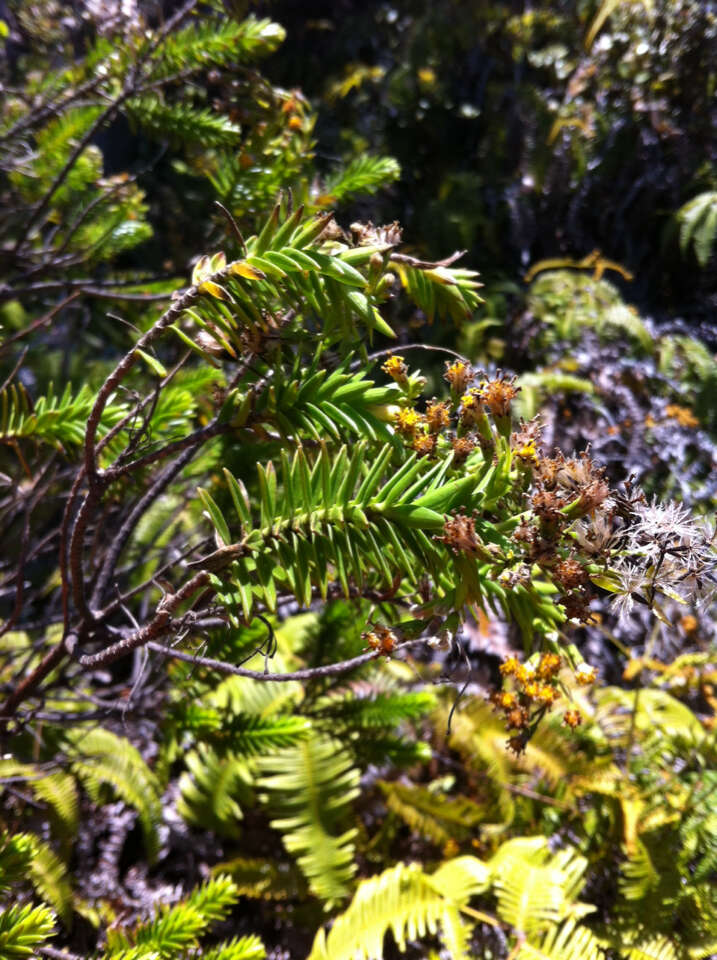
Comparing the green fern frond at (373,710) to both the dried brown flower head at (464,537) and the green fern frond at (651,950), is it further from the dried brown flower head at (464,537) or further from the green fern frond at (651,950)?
the dried brown flower head at (464,537)

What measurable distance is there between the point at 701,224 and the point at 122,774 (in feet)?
14.1

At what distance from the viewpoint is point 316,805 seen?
200 cm

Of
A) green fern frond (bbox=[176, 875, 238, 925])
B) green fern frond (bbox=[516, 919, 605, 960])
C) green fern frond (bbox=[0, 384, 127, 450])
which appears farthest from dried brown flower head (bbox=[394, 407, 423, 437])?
green fern frond (bbox=[516, 919, 605, 960])

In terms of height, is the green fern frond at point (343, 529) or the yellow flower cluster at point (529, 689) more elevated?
the green fern frond at point (343, 529)

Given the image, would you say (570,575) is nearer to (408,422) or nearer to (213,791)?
(408,422)

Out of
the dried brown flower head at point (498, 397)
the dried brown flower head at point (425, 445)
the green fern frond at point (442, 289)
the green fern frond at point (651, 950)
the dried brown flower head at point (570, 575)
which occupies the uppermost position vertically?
the green fern frond at point (442, 289)

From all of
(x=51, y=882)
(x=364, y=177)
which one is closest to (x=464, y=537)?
(x=364, y=177)

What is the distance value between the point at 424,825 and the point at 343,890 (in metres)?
0.39

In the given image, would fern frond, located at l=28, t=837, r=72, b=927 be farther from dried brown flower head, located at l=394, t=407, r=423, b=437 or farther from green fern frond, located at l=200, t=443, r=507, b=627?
dried brown flower head, located at l=394, t=407, r=423, b=437

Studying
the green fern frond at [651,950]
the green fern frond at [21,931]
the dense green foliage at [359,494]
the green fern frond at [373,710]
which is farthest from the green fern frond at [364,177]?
the green fern frond at [651,950]

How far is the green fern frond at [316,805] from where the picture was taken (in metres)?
1.92

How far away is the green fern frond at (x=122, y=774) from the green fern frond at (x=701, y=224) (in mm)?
3978

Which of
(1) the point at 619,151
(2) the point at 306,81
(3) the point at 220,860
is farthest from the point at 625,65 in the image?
(3) the point at 220,860

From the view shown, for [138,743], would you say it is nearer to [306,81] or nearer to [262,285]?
[262,285]
